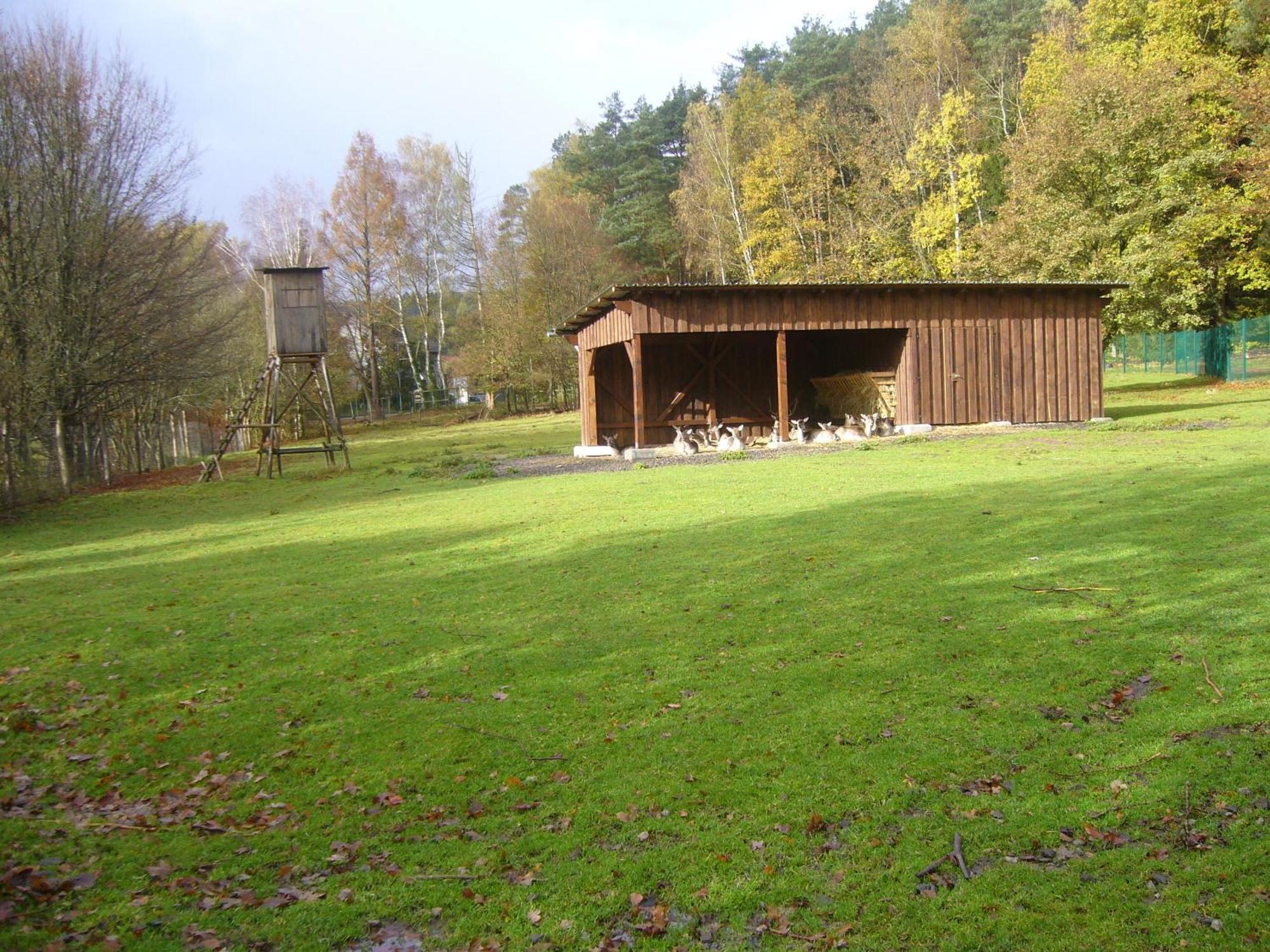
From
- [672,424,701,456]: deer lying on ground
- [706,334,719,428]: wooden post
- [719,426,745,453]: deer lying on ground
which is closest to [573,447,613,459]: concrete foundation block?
[672,424,701,456]: deer lying on ground

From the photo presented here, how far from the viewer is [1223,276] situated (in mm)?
39281

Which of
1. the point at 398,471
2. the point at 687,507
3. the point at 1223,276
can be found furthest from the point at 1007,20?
the point at 687,507

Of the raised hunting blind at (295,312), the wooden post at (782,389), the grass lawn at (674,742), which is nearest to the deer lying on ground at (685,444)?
the wooden post at (782,389)

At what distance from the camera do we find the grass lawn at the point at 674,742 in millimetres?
3920

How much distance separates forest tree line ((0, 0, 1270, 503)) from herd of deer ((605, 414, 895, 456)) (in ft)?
48.4

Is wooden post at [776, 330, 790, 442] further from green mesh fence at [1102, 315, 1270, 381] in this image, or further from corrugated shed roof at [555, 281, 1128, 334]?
green mesh fence at [1102, 315, 1270, 381]

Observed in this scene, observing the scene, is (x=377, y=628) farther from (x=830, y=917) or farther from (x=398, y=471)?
(x=398, y=471)

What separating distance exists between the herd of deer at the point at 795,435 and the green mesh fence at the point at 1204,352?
1319 centimetres

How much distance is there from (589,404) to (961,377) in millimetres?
10283

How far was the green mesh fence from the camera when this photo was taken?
35.9 metres

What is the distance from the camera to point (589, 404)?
2755 cm

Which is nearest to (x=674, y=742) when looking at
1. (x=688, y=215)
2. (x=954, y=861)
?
(x=954, y=861)

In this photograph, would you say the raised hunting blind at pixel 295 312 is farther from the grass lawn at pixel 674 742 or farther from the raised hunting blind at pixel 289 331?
the grass lawn at pixel 674 742

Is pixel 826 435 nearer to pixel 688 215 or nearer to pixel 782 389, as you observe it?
pixel 782 389
